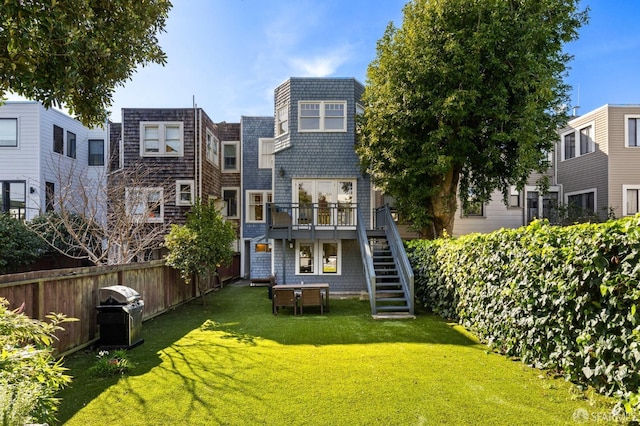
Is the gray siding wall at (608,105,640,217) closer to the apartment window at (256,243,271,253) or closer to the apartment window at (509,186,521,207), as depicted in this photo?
the apartment window at (509,186,521,207)

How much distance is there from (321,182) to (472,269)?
783 centimetres

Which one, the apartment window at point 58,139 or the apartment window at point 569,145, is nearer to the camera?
the apartment window at point 58,139

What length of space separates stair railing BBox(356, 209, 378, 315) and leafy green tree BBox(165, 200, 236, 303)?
4.41 metres

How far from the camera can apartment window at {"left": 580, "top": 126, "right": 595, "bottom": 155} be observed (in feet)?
54.7

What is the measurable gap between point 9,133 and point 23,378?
62.0ft

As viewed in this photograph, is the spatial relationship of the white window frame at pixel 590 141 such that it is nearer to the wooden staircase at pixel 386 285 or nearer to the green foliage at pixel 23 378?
the wooden staircase at pixel 386 285

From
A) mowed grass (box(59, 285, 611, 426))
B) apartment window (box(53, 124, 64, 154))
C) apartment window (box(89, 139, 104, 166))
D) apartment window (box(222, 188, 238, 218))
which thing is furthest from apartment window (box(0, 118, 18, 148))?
mowed grass (box(59, 285, 611, 426))

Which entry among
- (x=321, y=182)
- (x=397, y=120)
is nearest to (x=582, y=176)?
(x=397, y=120)

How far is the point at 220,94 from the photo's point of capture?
17.6m

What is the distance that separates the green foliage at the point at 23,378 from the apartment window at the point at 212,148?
16325 millimetres

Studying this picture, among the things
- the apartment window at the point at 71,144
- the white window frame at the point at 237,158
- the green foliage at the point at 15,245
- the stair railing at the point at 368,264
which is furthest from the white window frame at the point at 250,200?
the apartment window at the point at 71,144

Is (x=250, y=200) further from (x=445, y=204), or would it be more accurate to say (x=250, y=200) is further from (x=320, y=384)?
(x=320, y=384)

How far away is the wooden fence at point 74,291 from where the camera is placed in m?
5.25

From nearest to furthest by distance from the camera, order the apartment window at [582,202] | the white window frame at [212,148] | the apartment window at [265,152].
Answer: the apartment window at [582,202] < the white window frame at [212,148] < the apartment window at [265,152]
